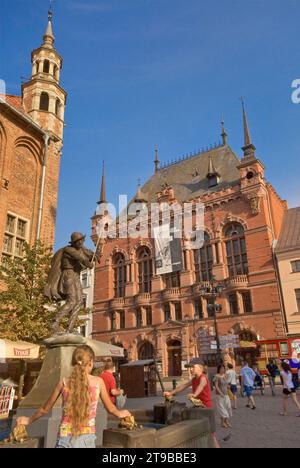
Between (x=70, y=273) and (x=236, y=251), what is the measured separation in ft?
85.7

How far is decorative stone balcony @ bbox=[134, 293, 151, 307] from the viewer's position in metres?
34.8

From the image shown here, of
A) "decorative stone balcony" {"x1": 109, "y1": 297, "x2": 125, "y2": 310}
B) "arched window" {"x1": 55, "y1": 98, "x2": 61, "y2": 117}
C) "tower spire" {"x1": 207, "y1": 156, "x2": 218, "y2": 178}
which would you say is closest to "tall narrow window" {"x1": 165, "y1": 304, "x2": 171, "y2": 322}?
"decorative stone balcony" {"x1": 109, "y1": 297, "x2": 125, "y2": 310}

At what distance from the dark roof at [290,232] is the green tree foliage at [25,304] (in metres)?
20.5

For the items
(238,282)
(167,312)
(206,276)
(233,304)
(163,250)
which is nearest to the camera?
(238,282)

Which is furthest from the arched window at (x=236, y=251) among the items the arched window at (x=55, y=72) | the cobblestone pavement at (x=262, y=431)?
the cobblestone pavement at (x=262, y=431)

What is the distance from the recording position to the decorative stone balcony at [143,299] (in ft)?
114

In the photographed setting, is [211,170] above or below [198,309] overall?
above

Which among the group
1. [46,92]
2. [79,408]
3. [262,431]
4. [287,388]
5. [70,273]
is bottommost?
[262,431]

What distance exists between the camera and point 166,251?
35.3m

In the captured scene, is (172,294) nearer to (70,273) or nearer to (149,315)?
(149,315)

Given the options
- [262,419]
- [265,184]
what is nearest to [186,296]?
[265,184]

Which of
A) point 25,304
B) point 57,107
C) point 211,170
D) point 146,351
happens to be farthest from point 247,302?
point 57,107
